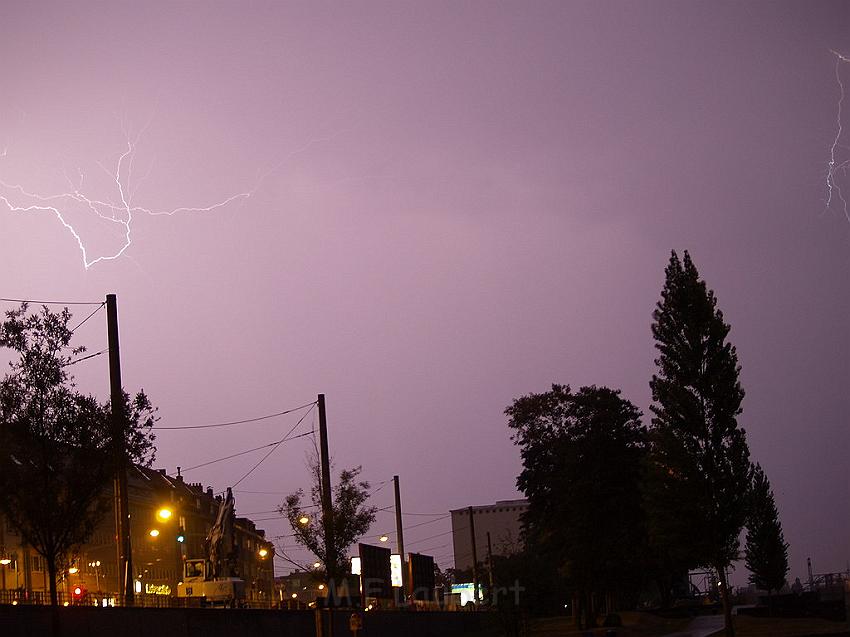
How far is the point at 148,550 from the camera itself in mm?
79875

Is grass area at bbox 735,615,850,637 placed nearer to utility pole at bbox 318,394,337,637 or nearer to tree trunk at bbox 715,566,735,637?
tree trunk at bbox 715,566,735,637

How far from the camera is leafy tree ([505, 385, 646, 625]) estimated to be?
58925 millimetres

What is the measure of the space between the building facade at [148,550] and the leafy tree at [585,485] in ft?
54.7

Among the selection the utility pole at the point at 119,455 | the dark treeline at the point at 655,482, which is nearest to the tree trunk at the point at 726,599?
the dark treeline at the point at 655,482

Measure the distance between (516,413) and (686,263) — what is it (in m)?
23.1

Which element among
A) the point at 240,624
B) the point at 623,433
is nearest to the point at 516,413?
the point at 623,433

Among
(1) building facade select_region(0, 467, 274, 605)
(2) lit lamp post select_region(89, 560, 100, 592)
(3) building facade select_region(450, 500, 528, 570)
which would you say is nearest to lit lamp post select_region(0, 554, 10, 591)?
(1) building facade select_region(0, 467, 274, 605)

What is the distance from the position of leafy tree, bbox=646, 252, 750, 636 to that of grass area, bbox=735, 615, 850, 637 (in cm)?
252

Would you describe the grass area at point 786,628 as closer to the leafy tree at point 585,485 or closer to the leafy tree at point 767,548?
the leafy tree at point 585,485

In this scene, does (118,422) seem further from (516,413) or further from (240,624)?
(516,413)

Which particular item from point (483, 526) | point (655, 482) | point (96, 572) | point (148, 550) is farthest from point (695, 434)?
point (483, 526)

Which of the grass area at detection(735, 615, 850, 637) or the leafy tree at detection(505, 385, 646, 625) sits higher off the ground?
the leafy tree at detection(505, 385, 646, 625)

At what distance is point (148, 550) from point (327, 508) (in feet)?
145

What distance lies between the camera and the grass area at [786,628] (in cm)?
4025
